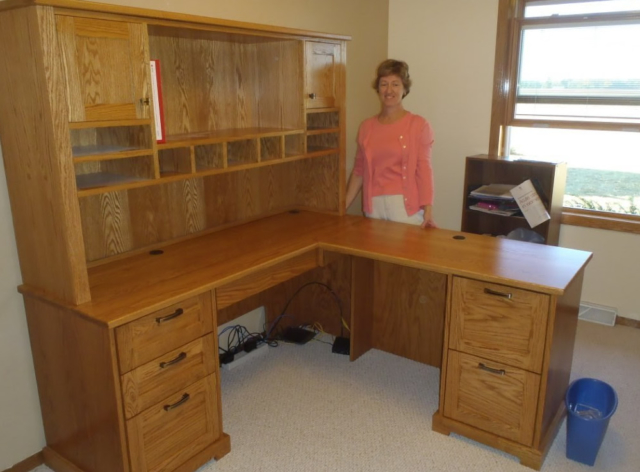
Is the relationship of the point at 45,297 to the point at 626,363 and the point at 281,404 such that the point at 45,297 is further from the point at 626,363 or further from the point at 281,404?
the point at 626,363

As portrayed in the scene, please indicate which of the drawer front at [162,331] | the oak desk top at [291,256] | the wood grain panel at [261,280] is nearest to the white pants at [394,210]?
Result: the oak desk top at [291,256]

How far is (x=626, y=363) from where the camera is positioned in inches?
117

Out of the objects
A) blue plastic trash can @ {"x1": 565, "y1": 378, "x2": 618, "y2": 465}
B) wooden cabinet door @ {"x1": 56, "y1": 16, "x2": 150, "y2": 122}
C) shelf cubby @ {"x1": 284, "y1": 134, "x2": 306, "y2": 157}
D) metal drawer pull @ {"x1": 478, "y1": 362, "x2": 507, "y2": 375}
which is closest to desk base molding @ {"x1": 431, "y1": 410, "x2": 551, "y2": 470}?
blue plastic trash can @ {"x1": 565, "y1": 378, "x2": 618, "y2": 465}

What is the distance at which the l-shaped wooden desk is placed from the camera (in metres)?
1.83

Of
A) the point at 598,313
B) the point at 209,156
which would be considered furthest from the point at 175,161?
the point at 598,313

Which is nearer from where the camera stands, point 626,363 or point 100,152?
point 100,152

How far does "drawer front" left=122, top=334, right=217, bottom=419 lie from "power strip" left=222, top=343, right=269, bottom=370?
79 cm

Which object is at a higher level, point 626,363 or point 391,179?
point 391,179

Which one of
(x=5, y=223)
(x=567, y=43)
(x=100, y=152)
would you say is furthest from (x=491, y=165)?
(x=5, y=223)

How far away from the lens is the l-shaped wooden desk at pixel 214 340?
183 centimetres

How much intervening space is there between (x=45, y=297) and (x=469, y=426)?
172 cm

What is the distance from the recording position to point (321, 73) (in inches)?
106

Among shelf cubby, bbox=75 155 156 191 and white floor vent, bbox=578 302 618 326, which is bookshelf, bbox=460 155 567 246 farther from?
shelf cubby, bbox=75 155 156 191

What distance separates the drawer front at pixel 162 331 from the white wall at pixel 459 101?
243cm
